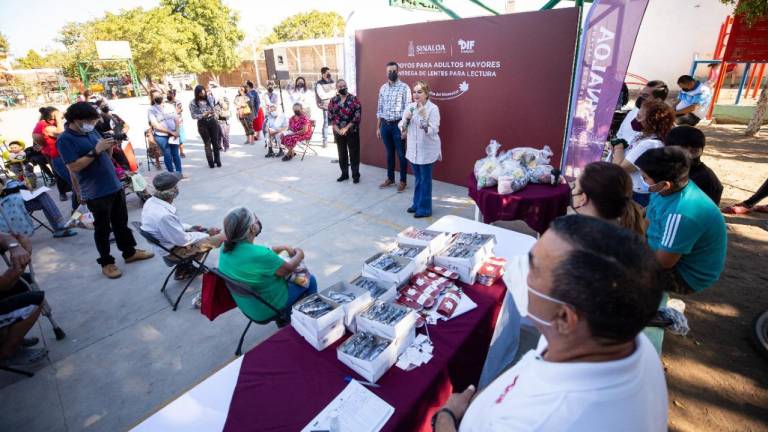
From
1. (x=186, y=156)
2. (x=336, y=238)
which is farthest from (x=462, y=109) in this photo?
(x=186, y=156)

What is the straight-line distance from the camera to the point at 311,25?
57906 mm

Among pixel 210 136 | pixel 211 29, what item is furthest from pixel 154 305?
pixel 211 29

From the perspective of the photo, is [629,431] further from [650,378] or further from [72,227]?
[72,227]

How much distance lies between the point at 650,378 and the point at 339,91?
656cm

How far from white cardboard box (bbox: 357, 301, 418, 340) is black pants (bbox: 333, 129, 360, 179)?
537cm

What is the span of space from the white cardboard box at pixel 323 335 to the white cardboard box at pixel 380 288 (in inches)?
11.6

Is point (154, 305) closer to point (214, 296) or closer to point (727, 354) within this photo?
point (214, 296)

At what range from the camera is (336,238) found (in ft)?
16.7

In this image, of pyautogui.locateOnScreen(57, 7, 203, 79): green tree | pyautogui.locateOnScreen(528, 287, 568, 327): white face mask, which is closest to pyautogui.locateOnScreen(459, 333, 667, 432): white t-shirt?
pyautogui.locateOnScreen(528, 287, 568, 327): white face mask

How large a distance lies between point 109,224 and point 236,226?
3116 mm

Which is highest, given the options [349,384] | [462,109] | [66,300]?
[462,109]

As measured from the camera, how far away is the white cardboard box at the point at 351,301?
6.52 ft

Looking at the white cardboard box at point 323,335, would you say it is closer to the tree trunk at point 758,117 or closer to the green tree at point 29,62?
the tree trunk at point 758,117

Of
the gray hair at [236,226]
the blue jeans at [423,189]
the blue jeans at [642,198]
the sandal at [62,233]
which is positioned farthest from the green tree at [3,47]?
the blue jeans at [642,198]
